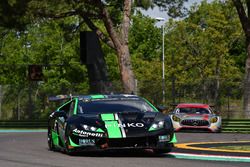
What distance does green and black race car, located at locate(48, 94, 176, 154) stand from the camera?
42.8ft

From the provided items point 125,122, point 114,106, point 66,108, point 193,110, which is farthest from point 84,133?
point 193,110

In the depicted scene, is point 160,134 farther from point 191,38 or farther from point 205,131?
point 191,38

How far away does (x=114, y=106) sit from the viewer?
47.0 feet

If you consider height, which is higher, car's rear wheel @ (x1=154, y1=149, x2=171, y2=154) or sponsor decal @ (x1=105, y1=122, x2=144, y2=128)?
sponsor decal @ (x1=105, y1=122, x2=144, y2=128)

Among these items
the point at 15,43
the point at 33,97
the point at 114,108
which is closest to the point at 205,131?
the point at 33,97

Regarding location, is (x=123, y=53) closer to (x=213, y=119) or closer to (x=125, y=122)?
(x=213, y=119)

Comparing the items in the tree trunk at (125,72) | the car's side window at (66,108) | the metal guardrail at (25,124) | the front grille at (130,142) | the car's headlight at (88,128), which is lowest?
the metal guardrail at (25,124)

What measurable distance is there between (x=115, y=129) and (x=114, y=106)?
1349mm

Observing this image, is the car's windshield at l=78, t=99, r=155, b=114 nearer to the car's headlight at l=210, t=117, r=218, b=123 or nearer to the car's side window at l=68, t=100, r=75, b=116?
the car's side window at l=68, t=100, r=75, b=116

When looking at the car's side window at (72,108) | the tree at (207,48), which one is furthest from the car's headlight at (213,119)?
the tree at (207,48)

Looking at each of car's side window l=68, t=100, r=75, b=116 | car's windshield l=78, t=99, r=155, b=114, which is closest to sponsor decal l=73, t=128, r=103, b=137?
car's windshield l=78, t=99, r=155, b=114

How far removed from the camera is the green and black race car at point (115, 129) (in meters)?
13.0

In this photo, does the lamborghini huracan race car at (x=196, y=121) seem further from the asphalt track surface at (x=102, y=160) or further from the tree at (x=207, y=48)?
the tree at (x=207, y=48)

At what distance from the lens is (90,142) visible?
13164 millimetres
